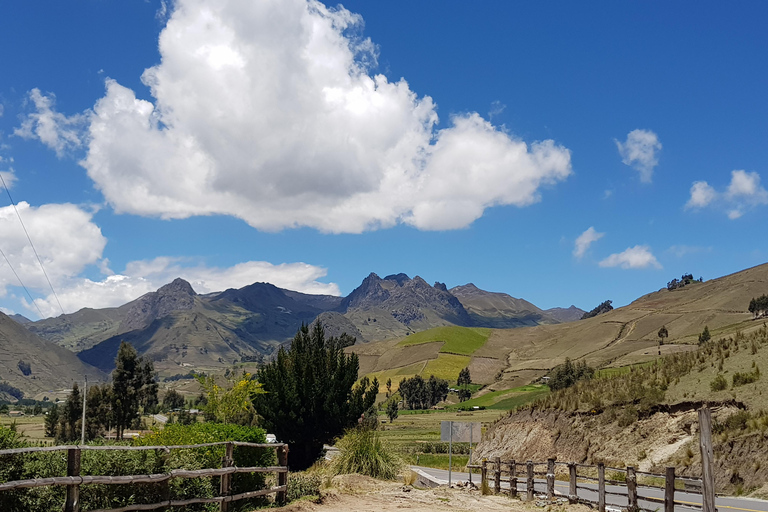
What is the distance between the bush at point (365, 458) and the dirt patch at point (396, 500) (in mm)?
1133

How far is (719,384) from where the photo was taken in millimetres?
27578

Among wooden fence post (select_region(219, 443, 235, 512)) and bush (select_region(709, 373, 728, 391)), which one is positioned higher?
bush (select_region(709, 373, 728, 391))

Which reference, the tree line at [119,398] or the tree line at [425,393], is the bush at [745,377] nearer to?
the tree line at [119,398]

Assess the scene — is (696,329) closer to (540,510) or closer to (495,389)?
(495,389)

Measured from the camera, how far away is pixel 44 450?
8789mm

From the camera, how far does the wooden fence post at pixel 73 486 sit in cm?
880

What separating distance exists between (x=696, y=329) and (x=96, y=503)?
644ft

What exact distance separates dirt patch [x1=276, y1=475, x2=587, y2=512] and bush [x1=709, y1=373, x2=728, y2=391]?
1409 cm

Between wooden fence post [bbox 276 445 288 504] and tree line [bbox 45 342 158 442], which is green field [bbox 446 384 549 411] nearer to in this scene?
tree line [bbox 45 342 158 442]

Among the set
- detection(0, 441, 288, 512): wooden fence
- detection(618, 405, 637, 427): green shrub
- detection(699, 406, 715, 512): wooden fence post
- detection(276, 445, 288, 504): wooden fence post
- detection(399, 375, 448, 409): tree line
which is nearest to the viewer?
detection(0, 441, 288, 512): wooden fence

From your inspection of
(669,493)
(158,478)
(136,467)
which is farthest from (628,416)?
(136,467)

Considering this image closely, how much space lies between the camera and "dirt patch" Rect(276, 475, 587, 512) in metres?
13.6

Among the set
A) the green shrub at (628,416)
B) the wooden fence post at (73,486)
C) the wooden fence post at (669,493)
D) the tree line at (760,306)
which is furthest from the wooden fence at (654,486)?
the tree line at (760,306)

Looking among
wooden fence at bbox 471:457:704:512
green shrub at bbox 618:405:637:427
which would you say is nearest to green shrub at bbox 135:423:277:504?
wooden fence at bbox 471:457:704:512
